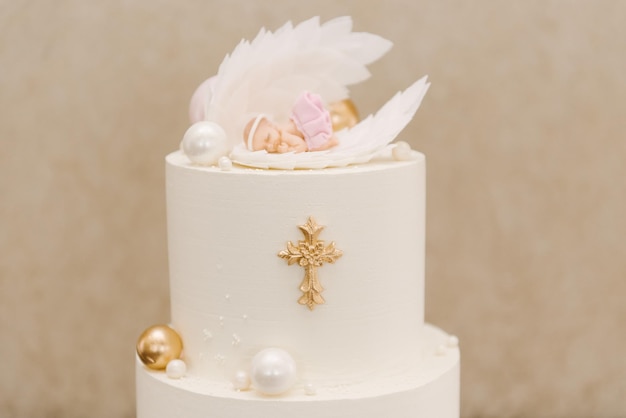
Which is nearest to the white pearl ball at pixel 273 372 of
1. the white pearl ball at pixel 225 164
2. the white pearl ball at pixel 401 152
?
the white pearl ball at pixel 225 164

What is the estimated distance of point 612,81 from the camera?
3.14 m

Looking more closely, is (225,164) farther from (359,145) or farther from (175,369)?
(175,369)

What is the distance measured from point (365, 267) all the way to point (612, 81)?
164 cm

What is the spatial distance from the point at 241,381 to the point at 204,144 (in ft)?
1.84

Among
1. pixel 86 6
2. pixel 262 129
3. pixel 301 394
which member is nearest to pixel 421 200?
pixel 262 129

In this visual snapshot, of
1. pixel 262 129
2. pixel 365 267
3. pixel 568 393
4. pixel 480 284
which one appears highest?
pixel 262 129

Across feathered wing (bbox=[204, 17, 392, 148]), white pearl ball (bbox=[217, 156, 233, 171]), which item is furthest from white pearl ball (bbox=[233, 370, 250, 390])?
feathered wing (bbox=[204, 17, 392, 148])

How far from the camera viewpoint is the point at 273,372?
187 centimetres

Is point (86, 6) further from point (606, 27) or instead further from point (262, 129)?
point (606, 27)

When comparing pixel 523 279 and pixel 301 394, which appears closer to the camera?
pixel 301 394

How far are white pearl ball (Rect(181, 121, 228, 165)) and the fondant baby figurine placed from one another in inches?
3.9

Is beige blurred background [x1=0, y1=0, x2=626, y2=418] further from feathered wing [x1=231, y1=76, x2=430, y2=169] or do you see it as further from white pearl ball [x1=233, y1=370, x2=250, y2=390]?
white pearl ball [x1=233, y1=370, x2=250, y2=390]

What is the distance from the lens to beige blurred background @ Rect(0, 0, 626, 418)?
3121 mm

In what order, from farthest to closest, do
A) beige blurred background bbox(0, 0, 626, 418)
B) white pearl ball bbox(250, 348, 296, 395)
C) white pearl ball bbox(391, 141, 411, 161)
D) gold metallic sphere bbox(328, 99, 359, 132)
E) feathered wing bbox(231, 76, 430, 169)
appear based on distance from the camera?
beige blurred background bbox(0, 0, 626, 418) → gold metallic sphere bbox(328, 99, 359, 132) → white pearl ball bbox(391, 141, 411, 161) → feathered wing bbox(231, 76, 430, 169) → white pearl ball bbox(250, 348, 296, 395)
